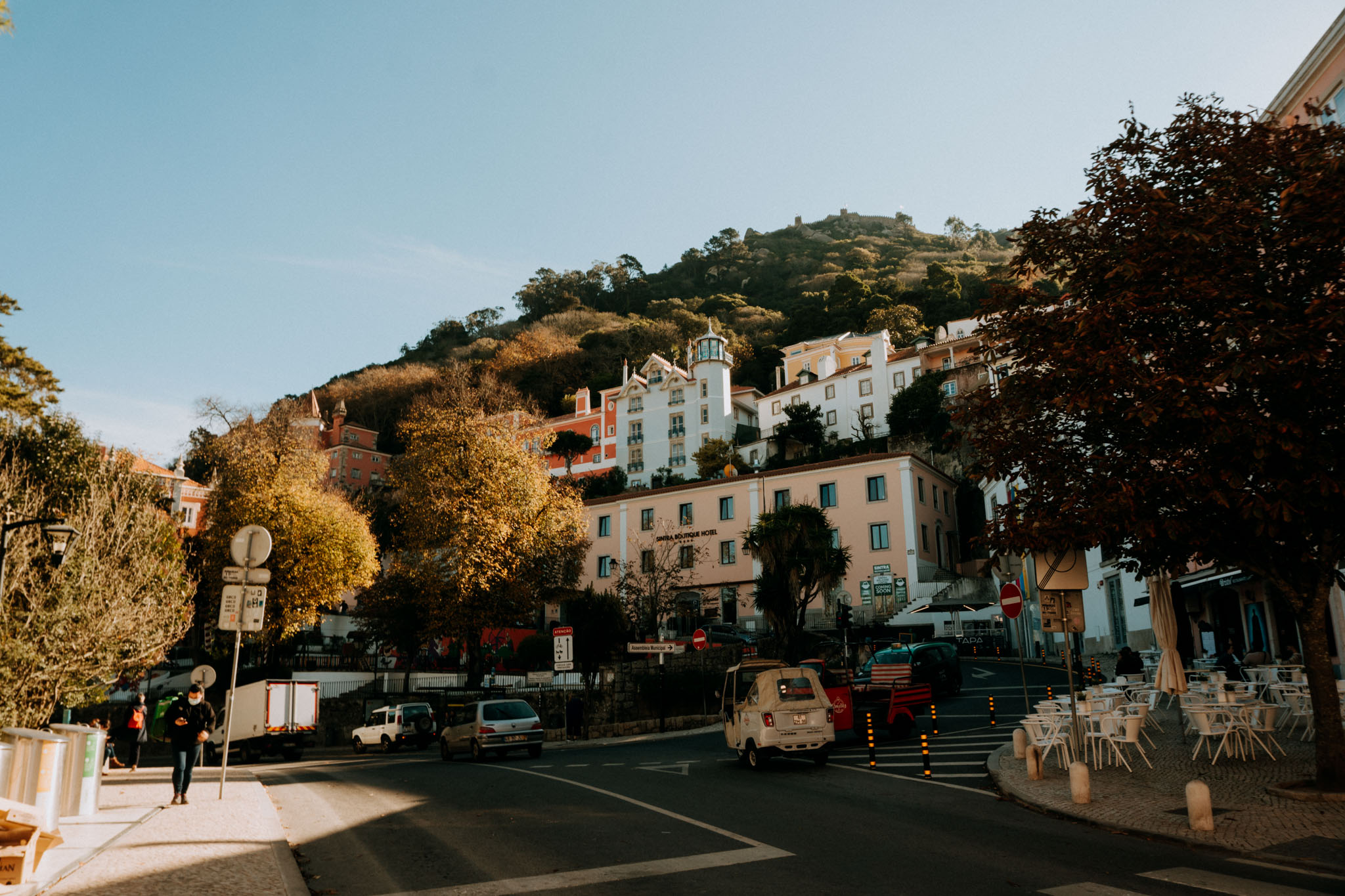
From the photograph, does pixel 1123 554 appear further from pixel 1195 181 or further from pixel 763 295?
pixel 763 295

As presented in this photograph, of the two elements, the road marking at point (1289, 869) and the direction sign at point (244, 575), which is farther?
the direction sign at point (244, 575)

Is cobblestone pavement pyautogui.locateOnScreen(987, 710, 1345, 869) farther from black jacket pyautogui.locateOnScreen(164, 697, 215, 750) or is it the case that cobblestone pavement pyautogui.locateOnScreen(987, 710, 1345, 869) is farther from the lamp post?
the lamp post

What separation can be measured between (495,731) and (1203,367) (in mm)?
17710

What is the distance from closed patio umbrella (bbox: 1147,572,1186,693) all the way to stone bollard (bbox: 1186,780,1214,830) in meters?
7.29

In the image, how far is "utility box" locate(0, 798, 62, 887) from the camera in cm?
645

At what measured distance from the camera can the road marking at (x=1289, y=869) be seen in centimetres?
737

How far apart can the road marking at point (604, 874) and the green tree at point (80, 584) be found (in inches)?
407

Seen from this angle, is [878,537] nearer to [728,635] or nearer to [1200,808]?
[728,635]

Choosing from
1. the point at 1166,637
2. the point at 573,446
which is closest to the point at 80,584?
the point at 1166,637

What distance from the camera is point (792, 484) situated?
171 ft

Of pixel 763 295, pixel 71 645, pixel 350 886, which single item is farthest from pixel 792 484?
pixel 763 295

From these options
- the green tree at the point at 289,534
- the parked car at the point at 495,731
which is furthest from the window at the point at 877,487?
the parked car at the point at 495,731

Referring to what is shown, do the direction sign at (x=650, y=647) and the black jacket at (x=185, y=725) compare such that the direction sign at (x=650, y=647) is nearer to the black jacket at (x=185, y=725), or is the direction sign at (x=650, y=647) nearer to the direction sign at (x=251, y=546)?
the black jacket at (x=185, y=725)

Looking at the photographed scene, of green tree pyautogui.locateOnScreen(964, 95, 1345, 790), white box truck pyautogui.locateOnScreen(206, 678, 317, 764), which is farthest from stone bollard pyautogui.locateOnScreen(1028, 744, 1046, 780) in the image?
white box truck pyautogui.locateOnScreen(206, 678, 317, 764)
